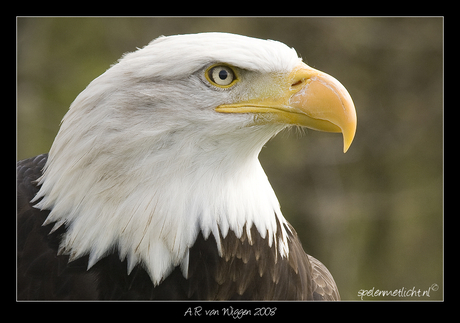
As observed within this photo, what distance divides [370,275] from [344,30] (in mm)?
2820

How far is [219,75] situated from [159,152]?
36 cm

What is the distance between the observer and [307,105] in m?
1.87

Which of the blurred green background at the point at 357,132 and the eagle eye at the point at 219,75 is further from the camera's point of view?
the blurred green background at the point at 357,132

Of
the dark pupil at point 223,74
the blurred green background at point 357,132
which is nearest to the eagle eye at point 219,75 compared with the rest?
the dark pupil at point 223,74

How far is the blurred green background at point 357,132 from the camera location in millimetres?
5156

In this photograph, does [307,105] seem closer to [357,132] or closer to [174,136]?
[174,136]

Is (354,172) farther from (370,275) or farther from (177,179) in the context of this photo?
(177,179)

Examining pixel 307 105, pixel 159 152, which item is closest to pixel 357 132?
pixel 307 105

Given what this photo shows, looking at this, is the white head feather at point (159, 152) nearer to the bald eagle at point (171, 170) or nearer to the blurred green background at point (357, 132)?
the bald eagle at point (171, 170)

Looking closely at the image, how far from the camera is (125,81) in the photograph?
6.04 ft

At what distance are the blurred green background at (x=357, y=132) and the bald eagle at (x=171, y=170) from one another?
326cm

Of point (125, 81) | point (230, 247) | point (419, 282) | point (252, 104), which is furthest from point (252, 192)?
point (419, 282)

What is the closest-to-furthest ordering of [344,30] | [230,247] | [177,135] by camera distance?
[177,135] → [230,247] → [344,30]

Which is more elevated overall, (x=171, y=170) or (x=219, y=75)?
(x=219, y=75)
